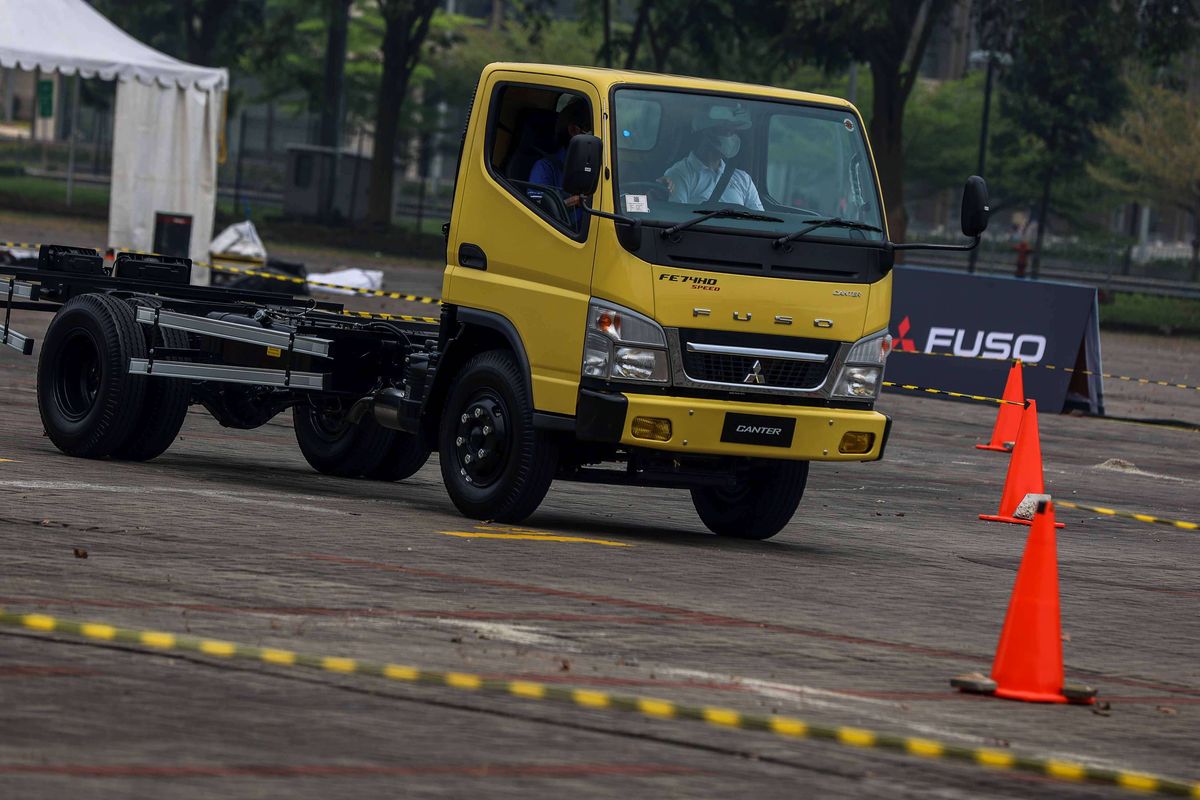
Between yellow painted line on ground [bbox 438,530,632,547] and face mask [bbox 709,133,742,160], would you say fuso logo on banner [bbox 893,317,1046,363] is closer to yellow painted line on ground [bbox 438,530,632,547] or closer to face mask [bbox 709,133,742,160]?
face mask [bbox 709,133,742,160]

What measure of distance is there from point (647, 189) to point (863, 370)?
1577 mm

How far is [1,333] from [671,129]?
5542mm

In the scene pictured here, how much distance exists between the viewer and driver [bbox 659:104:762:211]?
10983mm

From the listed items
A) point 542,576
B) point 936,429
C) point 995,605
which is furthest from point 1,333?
point 936,429

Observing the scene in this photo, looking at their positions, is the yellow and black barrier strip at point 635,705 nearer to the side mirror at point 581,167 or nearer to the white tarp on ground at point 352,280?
the side mirror at point 581,167

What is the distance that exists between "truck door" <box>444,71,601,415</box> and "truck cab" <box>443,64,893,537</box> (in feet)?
0.04

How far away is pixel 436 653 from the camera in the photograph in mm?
7379

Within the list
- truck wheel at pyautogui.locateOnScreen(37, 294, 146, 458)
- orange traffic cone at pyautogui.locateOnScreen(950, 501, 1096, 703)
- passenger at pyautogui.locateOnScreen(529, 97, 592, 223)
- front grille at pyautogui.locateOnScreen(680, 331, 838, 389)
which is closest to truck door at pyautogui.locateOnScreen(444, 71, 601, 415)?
passenger at pyautogui.locateOnScreen(529, 97, 592, 223)

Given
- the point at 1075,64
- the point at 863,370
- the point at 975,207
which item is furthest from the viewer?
the point at 1075,64

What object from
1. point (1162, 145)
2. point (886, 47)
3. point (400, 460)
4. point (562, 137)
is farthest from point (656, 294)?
point (1162, 145)

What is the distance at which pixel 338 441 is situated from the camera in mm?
13633

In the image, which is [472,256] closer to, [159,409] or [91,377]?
[159,409]

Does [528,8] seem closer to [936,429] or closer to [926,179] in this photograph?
[926,179]

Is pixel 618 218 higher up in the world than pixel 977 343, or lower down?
higher up
